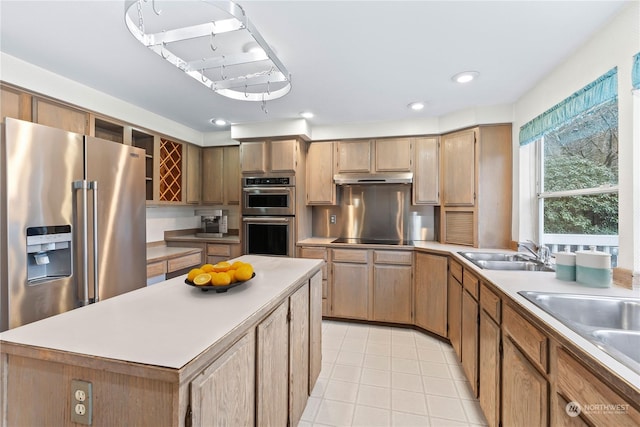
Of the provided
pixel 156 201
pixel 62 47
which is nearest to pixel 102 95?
pixel 62 47

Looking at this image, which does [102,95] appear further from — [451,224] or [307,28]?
[451,224]

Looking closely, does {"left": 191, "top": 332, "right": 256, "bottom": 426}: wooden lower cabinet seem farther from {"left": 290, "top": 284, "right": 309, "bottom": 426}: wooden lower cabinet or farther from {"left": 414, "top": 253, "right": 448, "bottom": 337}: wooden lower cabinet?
{"left": 414, "top": 253, "right": 448, "bottom": 337}: wooden lower cabinet

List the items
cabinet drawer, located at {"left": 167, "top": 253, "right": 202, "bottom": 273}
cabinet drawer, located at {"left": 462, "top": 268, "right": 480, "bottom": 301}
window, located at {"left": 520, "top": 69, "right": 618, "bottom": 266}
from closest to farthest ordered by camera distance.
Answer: window, located at {"left": 520, "top": 69, "right": 618, "bottom": 266}
cabinet drawer, located at {"left": 462, "top": 268, "right": 480, "bottom": 301}
cabinet drawer, located at {"left": 167, "top": 253, "right": 202, "bottom": 273}

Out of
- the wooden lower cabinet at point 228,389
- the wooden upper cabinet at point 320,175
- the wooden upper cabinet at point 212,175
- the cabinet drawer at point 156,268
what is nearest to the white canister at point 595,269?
the wooden lower cabinet at point 228,389

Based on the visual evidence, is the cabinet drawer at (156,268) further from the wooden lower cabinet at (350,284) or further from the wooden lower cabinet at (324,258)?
the wooden lower cabinet at (350,284)

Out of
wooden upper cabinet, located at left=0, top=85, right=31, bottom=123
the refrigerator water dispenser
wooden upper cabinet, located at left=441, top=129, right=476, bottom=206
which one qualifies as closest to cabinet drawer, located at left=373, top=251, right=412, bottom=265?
wooden upper cabinet, located at left=441, top=129, right=476, bottom=206

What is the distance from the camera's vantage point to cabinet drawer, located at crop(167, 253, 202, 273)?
2.89 metres

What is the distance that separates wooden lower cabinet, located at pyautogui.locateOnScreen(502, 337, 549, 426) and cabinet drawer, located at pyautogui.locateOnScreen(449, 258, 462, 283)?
3.11ft

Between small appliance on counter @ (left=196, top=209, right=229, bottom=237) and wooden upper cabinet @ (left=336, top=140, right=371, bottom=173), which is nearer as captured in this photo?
wooden upper cabinet @ (left=336, top=140, right=371, bottom=173)

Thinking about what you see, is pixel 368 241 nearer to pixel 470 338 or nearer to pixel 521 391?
pixel 470 338

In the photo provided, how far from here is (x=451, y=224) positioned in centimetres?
316

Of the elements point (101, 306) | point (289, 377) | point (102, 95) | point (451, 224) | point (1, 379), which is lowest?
point (289, 377)

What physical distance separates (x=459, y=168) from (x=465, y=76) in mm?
1079

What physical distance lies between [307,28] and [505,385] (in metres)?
2.20
